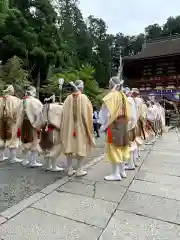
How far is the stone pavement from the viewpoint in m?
2.81

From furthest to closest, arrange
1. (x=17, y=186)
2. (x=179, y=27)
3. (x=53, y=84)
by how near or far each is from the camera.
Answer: (x=179, y=27) < (x=53, y=84) < (x=17, y=186)

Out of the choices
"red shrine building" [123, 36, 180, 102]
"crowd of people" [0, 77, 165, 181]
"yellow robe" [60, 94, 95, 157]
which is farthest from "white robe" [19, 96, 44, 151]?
"red shrine building" [123, 36, 180, 102]

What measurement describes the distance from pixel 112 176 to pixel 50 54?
23569 millimetres

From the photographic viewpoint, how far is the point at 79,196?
3883mm

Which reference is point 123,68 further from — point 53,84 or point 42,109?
point 42,109

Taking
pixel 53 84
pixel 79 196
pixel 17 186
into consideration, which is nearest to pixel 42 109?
pixel 17 186

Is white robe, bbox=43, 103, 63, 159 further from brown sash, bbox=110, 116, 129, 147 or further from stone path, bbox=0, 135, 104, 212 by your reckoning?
brown sash, bbox=110, 116, 129, 147

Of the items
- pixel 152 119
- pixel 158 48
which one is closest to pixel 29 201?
pixel 152 119

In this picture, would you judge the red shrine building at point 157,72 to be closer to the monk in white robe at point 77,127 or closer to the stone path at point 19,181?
the monk in white robe at point 77,127

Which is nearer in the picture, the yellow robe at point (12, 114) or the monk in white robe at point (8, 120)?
the yellow robe at point (12, 114)

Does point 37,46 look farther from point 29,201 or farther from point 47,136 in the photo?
point 29,201

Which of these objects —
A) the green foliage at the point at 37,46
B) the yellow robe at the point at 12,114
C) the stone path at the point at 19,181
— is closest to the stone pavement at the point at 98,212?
the stone path at the point at 19,181

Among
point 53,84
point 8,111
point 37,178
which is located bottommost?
point 37,178

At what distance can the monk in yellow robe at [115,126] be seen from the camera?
480 cm
